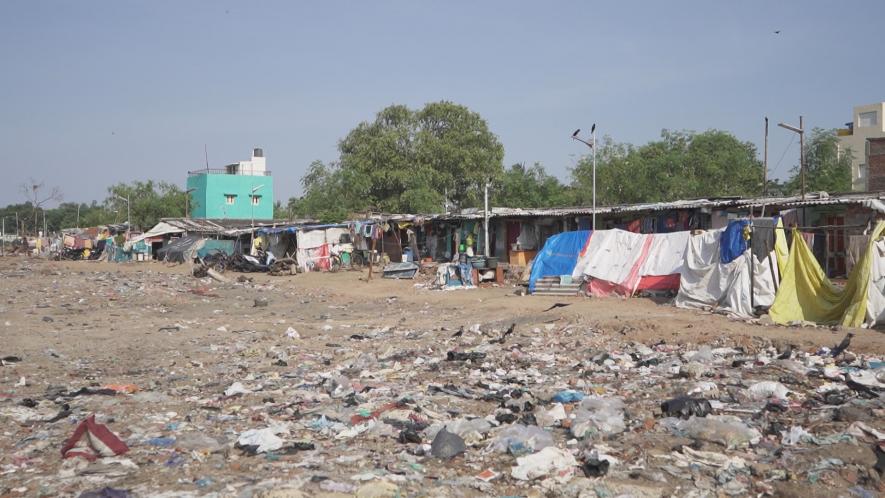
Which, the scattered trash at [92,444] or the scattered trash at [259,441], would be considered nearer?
the scattered trash at [92,444]

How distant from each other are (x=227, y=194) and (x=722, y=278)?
39.3 metres

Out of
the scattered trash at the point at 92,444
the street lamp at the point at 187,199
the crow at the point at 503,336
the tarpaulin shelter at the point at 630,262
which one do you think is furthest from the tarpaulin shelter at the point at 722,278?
the street lamp at the point at 187,199

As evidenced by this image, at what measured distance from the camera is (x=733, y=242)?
13305mm

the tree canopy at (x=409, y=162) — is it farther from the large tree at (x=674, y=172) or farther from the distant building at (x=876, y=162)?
the distant building at (x=876, y=162)

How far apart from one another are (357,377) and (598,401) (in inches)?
120

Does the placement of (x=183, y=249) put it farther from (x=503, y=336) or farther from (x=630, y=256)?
(x=503, y=336)

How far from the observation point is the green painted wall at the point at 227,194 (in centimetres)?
4662

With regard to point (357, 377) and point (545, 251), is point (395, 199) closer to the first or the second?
point (545, 251)

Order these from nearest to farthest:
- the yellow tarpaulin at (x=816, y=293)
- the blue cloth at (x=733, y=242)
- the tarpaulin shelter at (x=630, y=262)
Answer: the yellow tarpaulin at (x=816, y=293), the blue cloth at (x=733, y=242), the tarpaulin shelter at (x=630, y=262)

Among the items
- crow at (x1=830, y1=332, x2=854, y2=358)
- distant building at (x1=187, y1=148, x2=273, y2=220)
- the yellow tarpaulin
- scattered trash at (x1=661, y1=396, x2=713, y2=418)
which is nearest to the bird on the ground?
crow at (x1=830, y1=332, x2=854, y2=358)

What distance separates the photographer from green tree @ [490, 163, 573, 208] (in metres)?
38.4

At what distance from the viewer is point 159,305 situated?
16594 millimetres

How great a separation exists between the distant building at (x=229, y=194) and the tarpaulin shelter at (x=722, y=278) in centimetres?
3617

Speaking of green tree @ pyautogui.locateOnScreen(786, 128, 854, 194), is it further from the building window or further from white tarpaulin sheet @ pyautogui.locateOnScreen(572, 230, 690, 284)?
white tarpaulin sheet @ pyautogui.locateOnScreen(572, 230, 690, 284)
